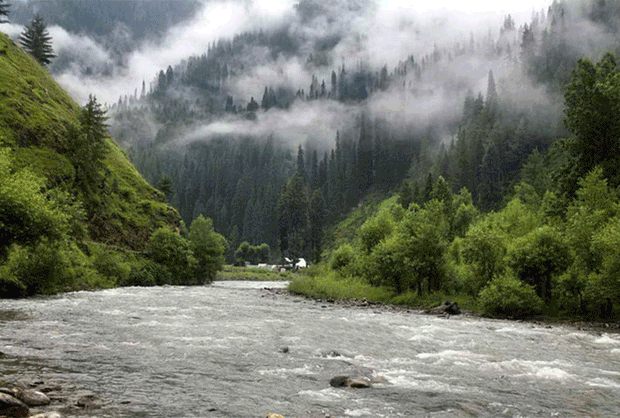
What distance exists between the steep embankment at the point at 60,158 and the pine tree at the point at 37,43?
12802mm

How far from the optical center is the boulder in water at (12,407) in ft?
41.1

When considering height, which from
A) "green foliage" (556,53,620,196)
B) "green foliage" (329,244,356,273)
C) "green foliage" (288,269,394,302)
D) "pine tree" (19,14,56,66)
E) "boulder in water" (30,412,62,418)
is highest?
"pine tree" (19,14,56,66)

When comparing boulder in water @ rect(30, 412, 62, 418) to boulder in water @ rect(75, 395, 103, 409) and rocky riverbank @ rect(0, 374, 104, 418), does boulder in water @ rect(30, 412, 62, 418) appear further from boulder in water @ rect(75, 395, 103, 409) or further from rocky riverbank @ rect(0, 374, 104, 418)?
boulder in water @ rect(75, 395, 103, 409)

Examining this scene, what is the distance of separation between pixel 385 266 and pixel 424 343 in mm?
40952

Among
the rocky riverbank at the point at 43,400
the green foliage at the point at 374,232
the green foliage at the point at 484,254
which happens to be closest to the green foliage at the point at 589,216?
the green foliage at the point at 484,254

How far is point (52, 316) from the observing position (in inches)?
1388

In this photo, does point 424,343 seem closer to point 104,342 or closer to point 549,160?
point 104,342

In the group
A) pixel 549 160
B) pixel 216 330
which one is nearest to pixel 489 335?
pixel 216 330

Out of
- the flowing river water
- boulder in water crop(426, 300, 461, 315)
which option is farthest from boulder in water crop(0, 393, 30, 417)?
boulder in water crop(426, 300, 461, 315)

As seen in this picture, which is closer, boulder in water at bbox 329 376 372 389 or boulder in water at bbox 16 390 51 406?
boulder in water at bbox 16 390 51 406

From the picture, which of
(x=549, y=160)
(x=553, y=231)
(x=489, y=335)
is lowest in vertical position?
(x=489, y=335)

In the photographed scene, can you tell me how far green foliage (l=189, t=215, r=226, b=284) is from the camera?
130375mm

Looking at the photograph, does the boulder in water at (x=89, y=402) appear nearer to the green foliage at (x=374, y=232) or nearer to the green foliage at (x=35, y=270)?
the green foliage at (x=35, y=270)

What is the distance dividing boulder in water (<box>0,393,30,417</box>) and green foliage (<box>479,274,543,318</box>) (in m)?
46.5
